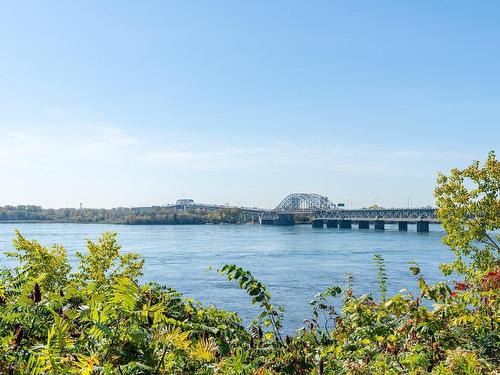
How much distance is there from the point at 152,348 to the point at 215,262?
55570 mm

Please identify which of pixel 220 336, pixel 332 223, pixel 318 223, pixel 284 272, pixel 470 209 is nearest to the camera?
pixel 220 336

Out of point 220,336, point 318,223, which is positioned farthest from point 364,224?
point 220,336

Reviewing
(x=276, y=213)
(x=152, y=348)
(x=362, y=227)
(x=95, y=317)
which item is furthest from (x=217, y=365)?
(x=276, y=213)

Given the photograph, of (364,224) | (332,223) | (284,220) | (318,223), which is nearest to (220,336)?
(364,224)

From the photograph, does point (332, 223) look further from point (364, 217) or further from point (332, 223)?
point (364, 217)

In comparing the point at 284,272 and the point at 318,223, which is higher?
the point at 318,223

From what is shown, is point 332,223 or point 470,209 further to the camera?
point 332,223

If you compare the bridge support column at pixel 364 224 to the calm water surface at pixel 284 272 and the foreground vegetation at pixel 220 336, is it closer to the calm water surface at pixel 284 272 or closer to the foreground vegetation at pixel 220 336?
the calm water surface at pixel 284 272

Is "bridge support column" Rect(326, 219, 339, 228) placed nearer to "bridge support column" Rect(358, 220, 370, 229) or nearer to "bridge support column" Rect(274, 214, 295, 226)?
"bridge support column" Rect(358, 220, 370, 229)

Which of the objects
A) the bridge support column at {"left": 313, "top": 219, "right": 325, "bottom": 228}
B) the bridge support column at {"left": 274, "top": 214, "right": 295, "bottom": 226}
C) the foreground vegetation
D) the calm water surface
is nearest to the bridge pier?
the bridge support column at {"left": 313, "top": 219, "right": 325, "bottom": 228}

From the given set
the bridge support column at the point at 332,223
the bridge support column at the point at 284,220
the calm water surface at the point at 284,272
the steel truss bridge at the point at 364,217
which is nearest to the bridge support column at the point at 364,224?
the steel truss bridge at the point at 364,217

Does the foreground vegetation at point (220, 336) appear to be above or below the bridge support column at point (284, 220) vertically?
above

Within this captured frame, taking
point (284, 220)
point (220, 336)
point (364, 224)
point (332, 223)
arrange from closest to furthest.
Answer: point (220, 336)
point (364, 224)
point (332, 223)
point (284, 220)

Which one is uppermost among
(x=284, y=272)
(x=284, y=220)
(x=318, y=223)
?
(x=284, y=220)
